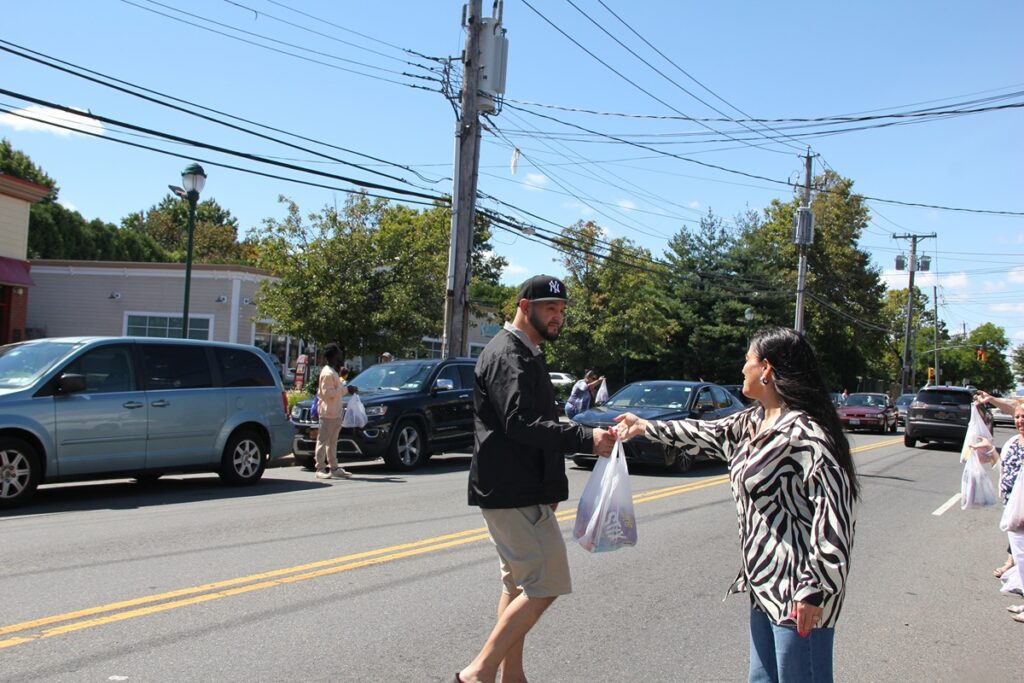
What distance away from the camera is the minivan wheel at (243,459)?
1145 cm

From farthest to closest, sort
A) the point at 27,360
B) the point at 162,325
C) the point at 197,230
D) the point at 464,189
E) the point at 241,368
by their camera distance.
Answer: the point at 197,230
the point at 162,325
the point at 464,189
the point at 241,368
the point at 27,360

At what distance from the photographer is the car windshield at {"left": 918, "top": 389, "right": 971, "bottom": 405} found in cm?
2395

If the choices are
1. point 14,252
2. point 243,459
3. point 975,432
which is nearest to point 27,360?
point 243,459

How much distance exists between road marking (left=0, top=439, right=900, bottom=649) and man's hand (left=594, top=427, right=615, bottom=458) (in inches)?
131

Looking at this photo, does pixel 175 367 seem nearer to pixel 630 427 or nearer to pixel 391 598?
pixel 391 598

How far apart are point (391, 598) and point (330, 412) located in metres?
6.95

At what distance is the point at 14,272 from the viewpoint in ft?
77.6

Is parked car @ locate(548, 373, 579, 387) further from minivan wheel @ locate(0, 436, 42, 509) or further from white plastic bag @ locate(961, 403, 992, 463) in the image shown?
white plastic bag @ locate(961, 403, 992, 463)

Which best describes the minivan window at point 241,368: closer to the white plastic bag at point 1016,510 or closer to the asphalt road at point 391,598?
the asphalt road at point 391,598

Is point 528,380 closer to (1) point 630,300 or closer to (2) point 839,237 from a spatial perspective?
(1) point 630,300

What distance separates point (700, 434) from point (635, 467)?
39.1 ft

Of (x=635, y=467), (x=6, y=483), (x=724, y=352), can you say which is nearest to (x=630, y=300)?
(x=724, y=352)

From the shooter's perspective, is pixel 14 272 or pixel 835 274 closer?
pixel 14 272

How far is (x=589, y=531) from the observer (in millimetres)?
3902
